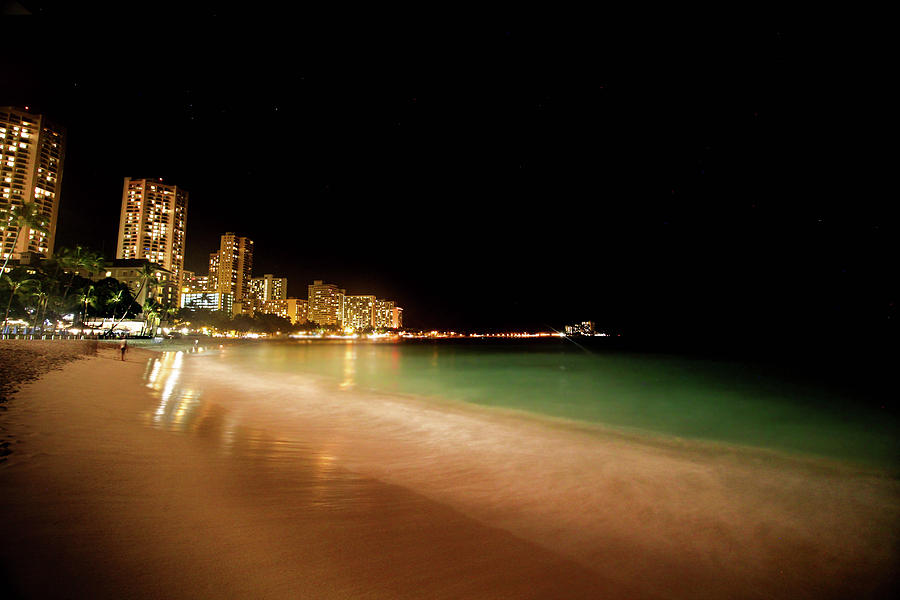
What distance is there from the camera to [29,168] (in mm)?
97312

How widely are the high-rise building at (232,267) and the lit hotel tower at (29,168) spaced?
236ft

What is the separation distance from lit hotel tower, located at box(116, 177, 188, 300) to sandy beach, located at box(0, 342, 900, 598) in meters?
147

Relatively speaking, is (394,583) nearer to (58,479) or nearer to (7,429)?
(58,479)

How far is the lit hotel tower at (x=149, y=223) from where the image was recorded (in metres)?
134

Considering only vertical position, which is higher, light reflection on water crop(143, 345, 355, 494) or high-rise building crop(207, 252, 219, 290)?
high-rise building crop(207, 252, 219, 290)

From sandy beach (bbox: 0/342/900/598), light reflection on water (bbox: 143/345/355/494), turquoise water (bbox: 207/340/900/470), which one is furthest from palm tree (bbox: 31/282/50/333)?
sandy beach (bbox: 0/342/900/598)

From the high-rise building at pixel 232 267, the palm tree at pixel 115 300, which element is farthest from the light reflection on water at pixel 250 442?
the high-rise building at pixel 232 267

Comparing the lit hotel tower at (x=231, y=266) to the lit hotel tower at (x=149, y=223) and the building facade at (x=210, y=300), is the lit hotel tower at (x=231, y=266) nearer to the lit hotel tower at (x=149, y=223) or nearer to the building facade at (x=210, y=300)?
the building facade at (x=210, y=300)

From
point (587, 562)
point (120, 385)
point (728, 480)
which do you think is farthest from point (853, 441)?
point (120, 385)

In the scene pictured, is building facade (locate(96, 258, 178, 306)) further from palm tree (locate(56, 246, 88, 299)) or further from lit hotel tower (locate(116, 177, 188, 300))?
palm tree (locate(56, 246, 88, 299))

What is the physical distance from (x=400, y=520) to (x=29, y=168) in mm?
133664

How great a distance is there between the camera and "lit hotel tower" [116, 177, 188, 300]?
13350 cm

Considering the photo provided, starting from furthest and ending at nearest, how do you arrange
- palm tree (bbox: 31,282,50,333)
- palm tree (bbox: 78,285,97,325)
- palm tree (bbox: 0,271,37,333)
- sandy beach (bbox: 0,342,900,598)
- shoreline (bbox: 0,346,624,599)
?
palm tree (bbox: 78,285,97,325) < palm tree (bbox: 31,282,50,333) < palm tree (bbox: 0,271,37,333) < sandy beach (bbox: 0,342,900,598) < shoreline (bbox: 0,346,624,599)

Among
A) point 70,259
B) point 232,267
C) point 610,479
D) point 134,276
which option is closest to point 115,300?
point 70,259
